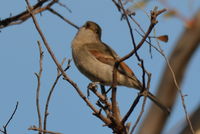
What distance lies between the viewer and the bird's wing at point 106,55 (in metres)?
6.30

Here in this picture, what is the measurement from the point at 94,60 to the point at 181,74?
17.4 feet

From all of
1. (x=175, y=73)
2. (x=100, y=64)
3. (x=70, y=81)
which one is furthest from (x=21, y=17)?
(x=175, y=73)

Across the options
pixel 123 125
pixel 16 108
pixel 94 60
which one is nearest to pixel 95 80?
pixel 94 60

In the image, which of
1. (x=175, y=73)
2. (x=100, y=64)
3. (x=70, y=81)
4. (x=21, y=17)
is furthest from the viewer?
(x=100, y=64)

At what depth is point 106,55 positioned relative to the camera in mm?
6559

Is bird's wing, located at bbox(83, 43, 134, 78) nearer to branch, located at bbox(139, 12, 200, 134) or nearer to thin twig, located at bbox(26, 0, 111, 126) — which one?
thin twig, located at bbox(26, 0, 111, 126)

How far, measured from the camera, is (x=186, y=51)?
3.92 feet

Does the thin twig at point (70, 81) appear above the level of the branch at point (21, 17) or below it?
below

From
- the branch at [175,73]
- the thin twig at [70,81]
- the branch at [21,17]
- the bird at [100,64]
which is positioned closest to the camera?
the branch at [175,73]

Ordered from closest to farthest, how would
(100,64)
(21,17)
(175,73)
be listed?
(175,73), (21,17), (100,64)

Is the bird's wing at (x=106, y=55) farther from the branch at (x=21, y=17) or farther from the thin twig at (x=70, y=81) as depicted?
the thin twig at (x=70, y=81)

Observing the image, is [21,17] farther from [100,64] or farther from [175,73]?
[175,73]

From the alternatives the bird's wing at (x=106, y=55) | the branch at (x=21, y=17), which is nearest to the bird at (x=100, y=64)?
the bird's wing at (x=106, y=55)

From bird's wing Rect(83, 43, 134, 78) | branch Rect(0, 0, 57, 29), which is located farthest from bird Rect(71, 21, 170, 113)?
branch Rect(0, 0, 57, 29)
